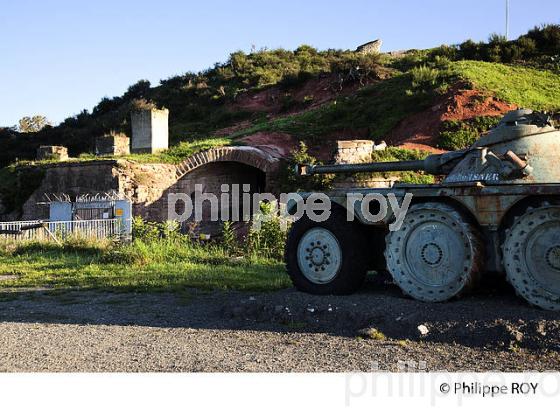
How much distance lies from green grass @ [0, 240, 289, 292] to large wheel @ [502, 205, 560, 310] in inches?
136

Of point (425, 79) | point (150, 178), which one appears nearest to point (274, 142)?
point (150, 178)

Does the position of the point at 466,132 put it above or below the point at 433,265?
above

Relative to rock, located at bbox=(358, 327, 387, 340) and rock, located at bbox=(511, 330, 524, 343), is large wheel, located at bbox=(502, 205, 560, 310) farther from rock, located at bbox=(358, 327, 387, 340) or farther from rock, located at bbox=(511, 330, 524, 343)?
rock, located at bbox=(358, 327, 387, 340)

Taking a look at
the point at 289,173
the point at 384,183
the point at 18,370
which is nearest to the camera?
the point at 18,370

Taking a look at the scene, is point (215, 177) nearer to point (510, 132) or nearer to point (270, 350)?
point (510, 132)

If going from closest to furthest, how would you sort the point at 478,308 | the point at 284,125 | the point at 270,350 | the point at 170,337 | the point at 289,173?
1. the point at 270,350
2. the point at 170,337
3. the point at 478,308
4. the point at 289,173
5. the point at 284,125

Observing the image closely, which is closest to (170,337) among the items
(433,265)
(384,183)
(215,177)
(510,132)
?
(433,265)

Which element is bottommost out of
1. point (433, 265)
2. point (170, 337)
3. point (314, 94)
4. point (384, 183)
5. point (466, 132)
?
point (170, 337)

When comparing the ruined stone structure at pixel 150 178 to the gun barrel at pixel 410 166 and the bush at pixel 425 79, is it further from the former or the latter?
the gun barrel at pixel 410 166

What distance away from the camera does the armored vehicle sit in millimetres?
6379

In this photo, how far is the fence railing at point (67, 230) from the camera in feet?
49.7

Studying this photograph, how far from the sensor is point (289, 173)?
22.2m

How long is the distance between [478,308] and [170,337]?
9.74 feet

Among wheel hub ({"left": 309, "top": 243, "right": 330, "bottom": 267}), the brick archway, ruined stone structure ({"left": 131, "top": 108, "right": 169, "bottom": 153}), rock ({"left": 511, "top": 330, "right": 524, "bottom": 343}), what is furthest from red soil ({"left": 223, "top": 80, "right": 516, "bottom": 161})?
rock ({"left": 511, "top": 330, "right": 524, "bottom": 343})
